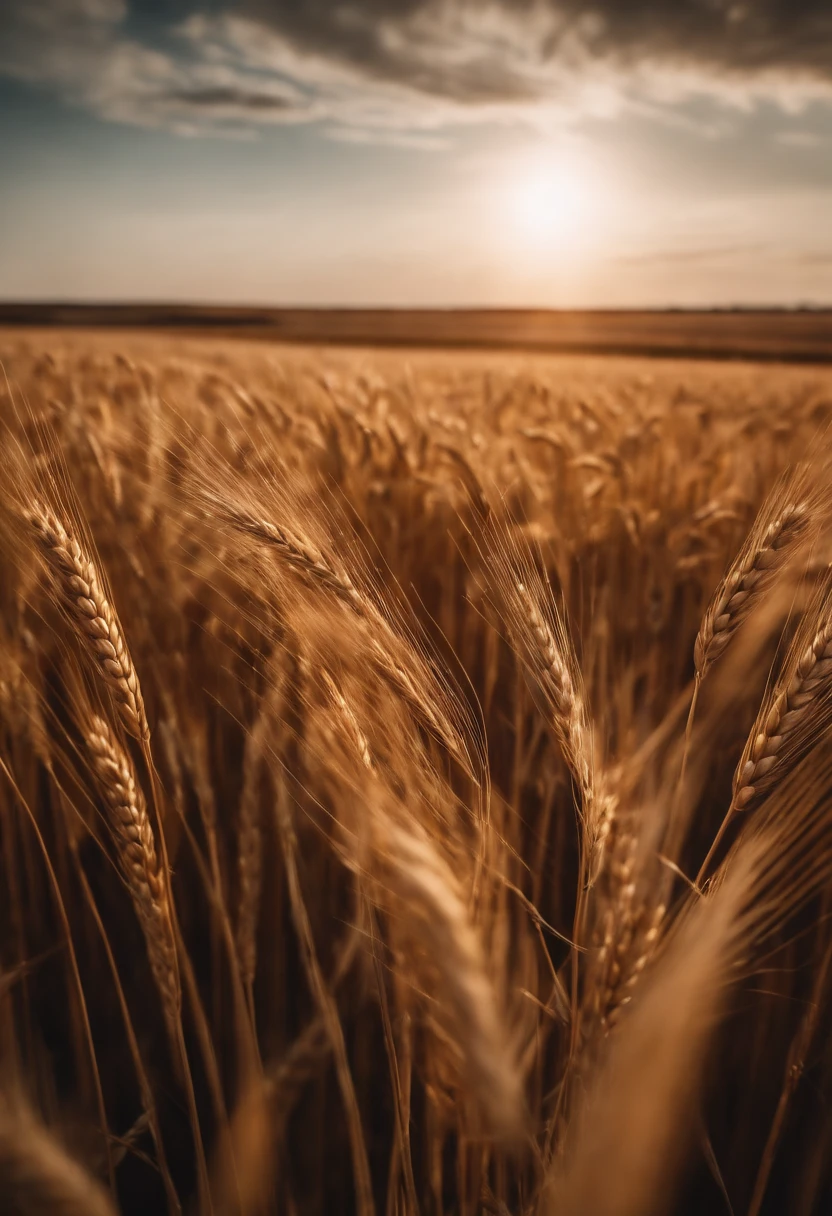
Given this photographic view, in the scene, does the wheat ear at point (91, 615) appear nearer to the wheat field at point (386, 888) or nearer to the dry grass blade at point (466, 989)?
the wheat field at point (386, 888)

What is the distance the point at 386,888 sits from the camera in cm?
63

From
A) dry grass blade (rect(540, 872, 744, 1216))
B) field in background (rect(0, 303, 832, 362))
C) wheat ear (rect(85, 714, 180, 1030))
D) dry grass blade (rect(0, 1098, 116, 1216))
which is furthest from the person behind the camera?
field in background (rect(0, 303, 832, 362))

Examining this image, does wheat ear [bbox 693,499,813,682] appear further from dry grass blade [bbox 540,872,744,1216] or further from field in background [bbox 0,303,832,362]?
field in background [bbox 0,303,832,362]

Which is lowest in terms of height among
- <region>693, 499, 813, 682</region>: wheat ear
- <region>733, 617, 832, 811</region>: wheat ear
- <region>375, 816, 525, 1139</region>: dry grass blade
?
<region>375, 816, 525, 1139</region>: dry grass blade

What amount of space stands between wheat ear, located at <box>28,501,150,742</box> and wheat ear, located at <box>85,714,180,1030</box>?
4cm

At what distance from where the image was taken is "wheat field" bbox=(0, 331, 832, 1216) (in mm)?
540

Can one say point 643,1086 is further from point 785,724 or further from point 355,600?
point 355,600

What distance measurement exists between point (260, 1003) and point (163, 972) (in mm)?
524

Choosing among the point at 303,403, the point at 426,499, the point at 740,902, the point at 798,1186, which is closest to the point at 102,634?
the point at 740,902

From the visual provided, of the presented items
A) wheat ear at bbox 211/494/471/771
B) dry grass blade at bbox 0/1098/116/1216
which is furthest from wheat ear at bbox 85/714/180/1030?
wheat ear at bbox 211/494/471/771

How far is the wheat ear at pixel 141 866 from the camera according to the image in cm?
65

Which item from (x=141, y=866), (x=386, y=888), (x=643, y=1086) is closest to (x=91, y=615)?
(x=141, y=866)

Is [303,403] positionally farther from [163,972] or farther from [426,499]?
[163,972]

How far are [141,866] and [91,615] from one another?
241mm
